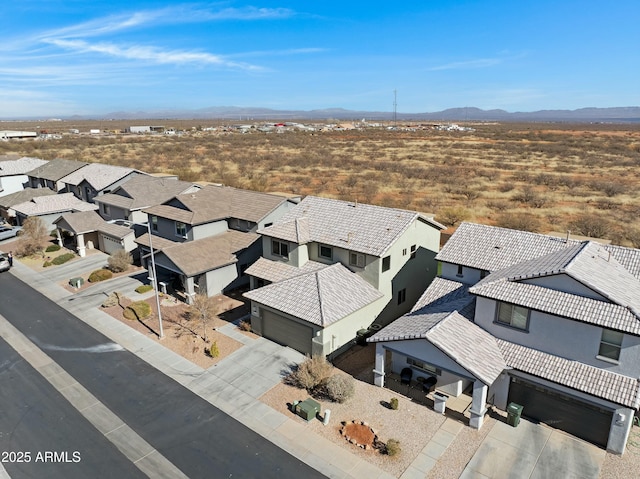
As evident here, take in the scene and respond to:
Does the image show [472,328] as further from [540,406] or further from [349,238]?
[349,238]

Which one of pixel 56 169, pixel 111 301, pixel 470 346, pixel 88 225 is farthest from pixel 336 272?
pixel 56 169

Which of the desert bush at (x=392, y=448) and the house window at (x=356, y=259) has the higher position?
the house window at (x=356, y=259)

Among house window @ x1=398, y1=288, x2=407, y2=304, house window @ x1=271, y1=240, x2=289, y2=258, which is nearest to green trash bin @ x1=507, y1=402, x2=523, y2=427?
house window @ x1=398, y1=288, x2=407, y2=304

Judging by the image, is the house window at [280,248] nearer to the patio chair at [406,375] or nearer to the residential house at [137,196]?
the patio chair at [406,375]

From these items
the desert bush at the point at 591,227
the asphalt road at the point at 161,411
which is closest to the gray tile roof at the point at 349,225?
the asphalt road at the point at 161,411

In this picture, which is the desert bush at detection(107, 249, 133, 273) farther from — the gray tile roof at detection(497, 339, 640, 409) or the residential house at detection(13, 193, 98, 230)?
the gray tile roof at detection(497, 339, 640, 409)

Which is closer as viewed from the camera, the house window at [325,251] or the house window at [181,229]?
the house window at [325,251]

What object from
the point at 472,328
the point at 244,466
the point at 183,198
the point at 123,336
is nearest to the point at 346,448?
the point at 244,466
